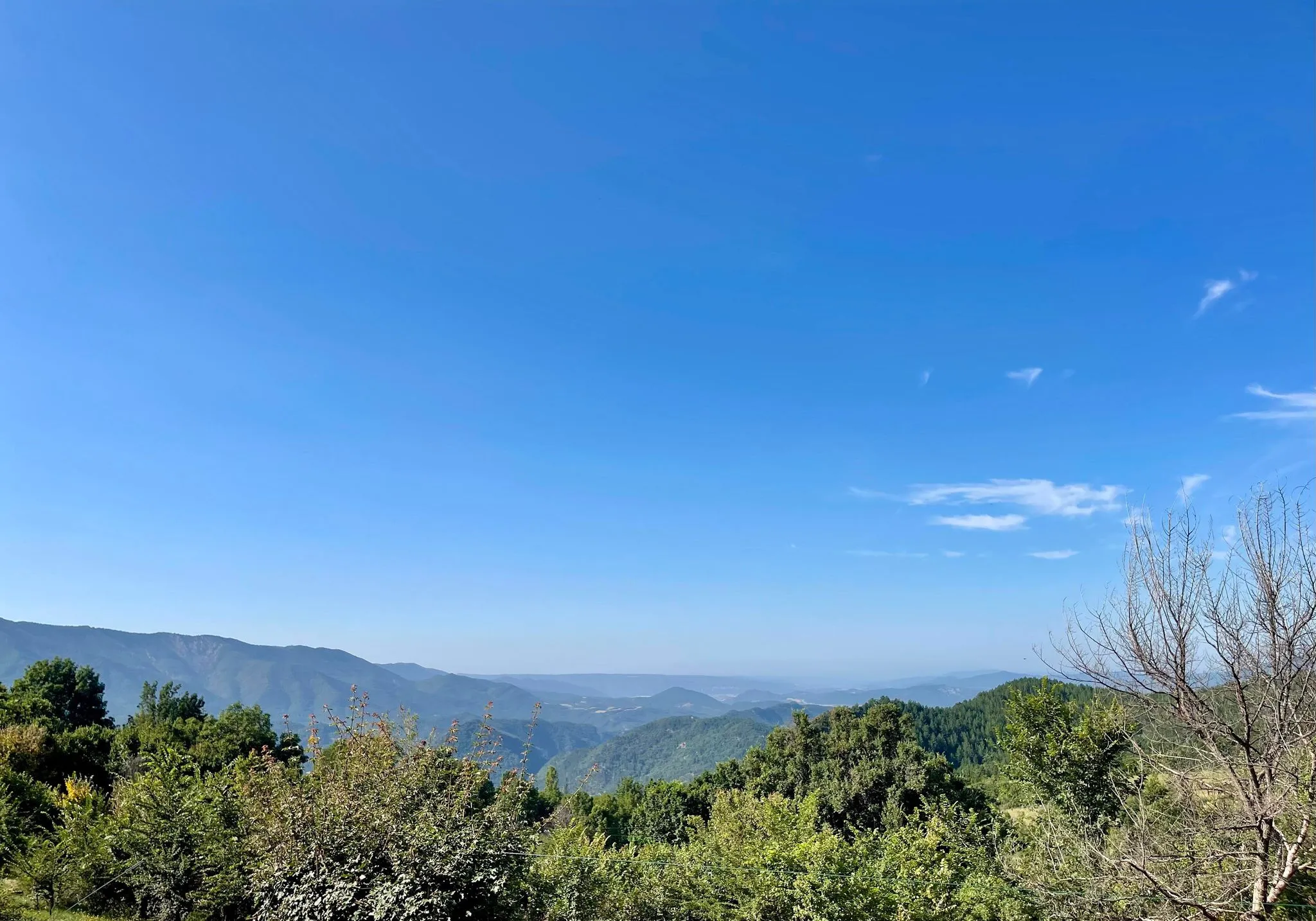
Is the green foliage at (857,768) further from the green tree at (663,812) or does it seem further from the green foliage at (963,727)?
the green foliage at (963,727)

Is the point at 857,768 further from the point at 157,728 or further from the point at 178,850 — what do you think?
the point at 157,728

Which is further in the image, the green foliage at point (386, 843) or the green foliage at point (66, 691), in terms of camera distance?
the green foliage at point (66, 691)

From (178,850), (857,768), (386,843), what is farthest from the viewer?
(857,768)

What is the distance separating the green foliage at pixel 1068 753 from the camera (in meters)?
18.9

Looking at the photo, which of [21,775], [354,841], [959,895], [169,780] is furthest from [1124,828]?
[21,775]

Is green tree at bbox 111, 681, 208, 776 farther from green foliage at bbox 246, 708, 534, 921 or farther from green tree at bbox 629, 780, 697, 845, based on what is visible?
green tree at bbox 629, 780, 697, 845

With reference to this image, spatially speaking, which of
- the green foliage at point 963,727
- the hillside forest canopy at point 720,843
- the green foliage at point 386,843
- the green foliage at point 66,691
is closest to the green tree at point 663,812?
the hillside forest canopy at point 720,843

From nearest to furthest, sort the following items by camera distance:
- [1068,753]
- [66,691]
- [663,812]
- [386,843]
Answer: [386,843]
[1068,753]
[663,812]
[66,691]

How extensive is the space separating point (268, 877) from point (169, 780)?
396 centimetres

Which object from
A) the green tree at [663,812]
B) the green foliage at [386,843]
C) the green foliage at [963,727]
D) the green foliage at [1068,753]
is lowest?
the green foliage at [963,727]

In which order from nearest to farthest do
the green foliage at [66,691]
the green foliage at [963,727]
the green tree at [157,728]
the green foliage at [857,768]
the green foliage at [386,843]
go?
1. the green foliage at [386,843]
2. the green tree at [157,728]
3. the green foliage at [857,768]
4. the green foliage at [66,691]
5. the green foliage at [963,727]

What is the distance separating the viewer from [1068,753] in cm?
1948

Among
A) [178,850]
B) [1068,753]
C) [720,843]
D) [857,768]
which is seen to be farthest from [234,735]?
[1068,753]

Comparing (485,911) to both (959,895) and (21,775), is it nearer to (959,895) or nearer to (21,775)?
(959,895)
